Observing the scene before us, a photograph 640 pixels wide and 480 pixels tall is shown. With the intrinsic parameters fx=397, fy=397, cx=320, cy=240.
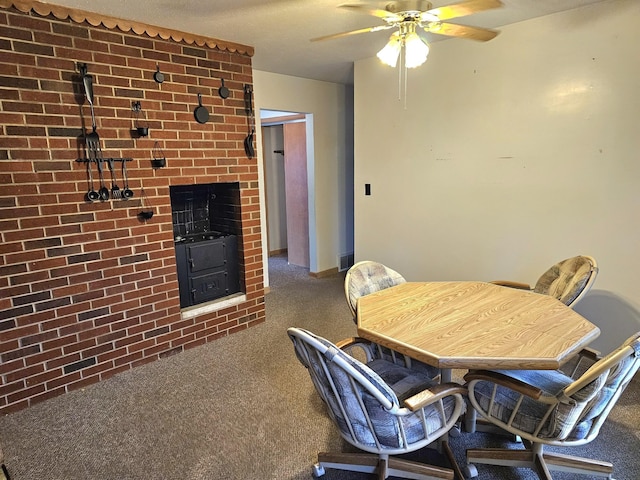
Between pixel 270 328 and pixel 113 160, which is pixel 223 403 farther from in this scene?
pixel 113 160

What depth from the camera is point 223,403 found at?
2.37 metres

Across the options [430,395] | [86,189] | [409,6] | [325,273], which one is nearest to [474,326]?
[430,395]

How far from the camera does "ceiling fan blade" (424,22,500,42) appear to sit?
1870 millimetres

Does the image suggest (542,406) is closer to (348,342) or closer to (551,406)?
(551,406)

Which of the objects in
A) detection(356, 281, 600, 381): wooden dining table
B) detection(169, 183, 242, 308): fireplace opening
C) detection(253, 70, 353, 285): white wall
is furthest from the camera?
detection(253, 70, 353, 285): white wall

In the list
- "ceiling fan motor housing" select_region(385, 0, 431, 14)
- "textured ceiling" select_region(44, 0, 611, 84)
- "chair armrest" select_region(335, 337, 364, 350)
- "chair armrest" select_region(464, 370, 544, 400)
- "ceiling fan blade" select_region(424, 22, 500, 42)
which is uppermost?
"textured ceiling" select_region(44, 0, 611, 84)

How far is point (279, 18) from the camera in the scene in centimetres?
251

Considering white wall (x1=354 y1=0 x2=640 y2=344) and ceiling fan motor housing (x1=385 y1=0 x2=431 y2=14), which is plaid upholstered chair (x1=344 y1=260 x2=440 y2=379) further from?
ceiling fan motor housing (x1=385 y1=0 x2=431 y2=14)

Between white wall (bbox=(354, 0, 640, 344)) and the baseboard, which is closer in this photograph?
white wall (bbox=(354, 0, 640, 344))

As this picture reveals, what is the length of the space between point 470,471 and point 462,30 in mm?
2047

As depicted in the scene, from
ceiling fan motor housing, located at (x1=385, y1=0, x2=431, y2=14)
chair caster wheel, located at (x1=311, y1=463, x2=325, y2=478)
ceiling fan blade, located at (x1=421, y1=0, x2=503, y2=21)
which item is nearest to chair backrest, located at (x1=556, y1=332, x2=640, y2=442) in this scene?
chair caster wheel, located at (x1=311, y1=463, x2=325, y2=478)

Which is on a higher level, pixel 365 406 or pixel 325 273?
pixel 365 406

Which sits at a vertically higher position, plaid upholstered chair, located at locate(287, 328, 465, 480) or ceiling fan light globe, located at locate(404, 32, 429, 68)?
ceiling fan light globe, located at locate(404, 32, 429, 68)

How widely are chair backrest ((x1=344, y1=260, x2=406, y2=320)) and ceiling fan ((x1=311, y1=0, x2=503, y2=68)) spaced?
45.8 inches
